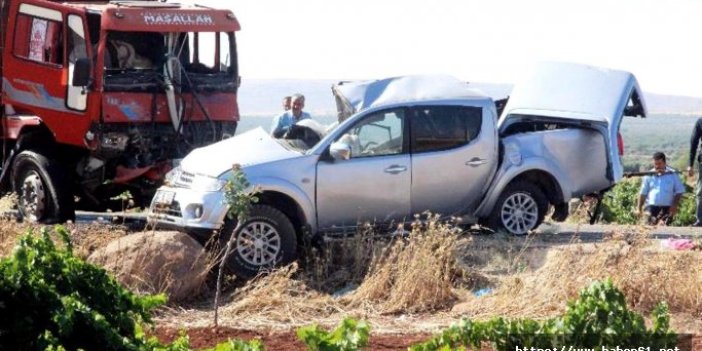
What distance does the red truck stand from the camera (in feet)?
56.6

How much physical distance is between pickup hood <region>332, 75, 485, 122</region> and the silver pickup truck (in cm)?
2

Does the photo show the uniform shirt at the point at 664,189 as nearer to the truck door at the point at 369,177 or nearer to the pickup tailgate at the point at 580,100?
the pickup tailgate at the point at 580,100

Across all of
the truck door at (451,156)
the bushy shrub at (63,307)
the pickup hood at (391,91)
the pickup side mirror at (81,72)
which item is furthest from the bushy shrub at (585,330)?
the pickup side mirror at (81,72)

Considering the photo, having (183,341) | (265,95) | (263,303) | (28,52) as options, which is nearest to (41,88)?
(28,52)

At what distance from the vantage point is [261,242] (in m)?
14.4

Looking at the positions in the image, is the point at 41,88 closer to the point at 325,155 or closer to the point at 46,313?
the point at 325,155

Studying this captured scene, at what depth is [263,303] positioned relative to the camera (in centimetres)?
1317

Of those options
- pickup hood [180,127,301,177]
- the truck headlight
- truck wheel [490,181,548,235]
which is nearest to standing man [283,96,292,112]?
pickup hood [180,127,301,177]

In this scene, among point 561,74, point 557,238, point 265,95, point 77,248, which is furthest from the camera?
point 265,95

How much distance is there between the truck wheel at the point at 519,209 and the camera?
16.1m

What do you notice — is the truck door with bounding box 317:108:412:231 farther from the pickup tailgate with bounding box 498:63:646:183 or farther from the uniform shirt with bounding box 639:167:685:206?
the uniform shirt with bounding box 639:167:685:206

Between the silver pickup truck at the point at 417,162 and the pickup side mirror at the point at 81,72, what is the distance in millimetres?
2188

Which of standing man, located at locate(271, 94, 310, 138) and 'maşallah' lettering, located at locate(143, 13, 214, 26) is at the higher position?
'maşallah' lettering, located at locate(143, 13, 214, 26)

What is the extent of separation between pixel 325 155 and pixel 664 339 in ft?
23.2
